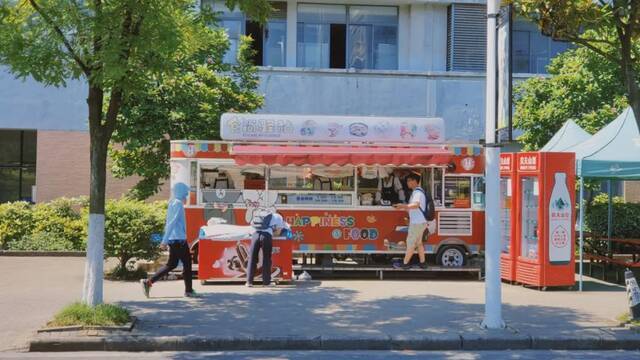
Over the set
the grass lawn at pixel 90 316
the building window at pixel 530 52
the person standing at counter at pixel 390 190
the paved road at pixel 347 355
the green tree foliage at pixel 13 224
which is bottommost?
the paved road at pixel 347 355

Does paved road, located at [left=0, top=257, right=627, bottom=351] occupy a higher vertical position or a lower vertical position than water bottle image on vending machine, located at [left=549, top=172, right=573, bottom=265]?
lower

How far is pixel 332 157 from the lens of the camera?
13.4 m

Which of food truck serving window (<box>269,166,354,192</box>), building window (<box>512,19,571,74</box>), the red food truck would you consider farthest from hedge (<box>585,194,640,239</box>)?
building window (<box>512,19,571,74</box>)

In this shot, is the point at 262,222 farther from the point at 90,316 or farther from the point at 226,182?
the point at 90,316

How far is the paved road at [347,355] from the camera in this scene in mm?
7980

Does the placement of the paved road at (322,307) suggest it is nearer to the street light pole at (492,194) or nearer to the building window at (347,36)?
the street light pole at (492,194)

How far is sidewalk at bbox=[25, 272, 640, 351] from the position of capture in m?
8.41

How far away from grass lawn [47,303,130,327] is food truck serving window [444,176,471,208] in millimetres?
7523

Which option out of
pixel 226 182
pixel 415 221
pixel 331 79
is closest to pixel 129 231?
pixel 226 182

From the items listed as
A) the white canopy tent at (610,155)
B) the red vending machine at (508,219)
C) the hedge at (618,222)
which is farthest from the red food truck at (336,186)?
the hedge at (618,222)

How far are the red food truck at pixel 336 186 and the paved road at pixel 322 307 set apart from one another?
1.05 m

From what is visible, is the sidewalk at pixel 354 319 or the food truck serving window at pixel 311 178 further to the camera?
the food truck serving window at pixel 311 178

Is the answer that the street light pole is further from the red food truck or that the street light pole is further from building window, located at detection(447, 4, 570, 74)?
building window, located at detection(447, 4, 570, 74)

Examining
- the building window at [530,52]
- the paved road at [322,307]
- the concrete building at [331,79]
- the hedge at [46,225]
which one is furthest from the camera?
the building window at [530,52]
